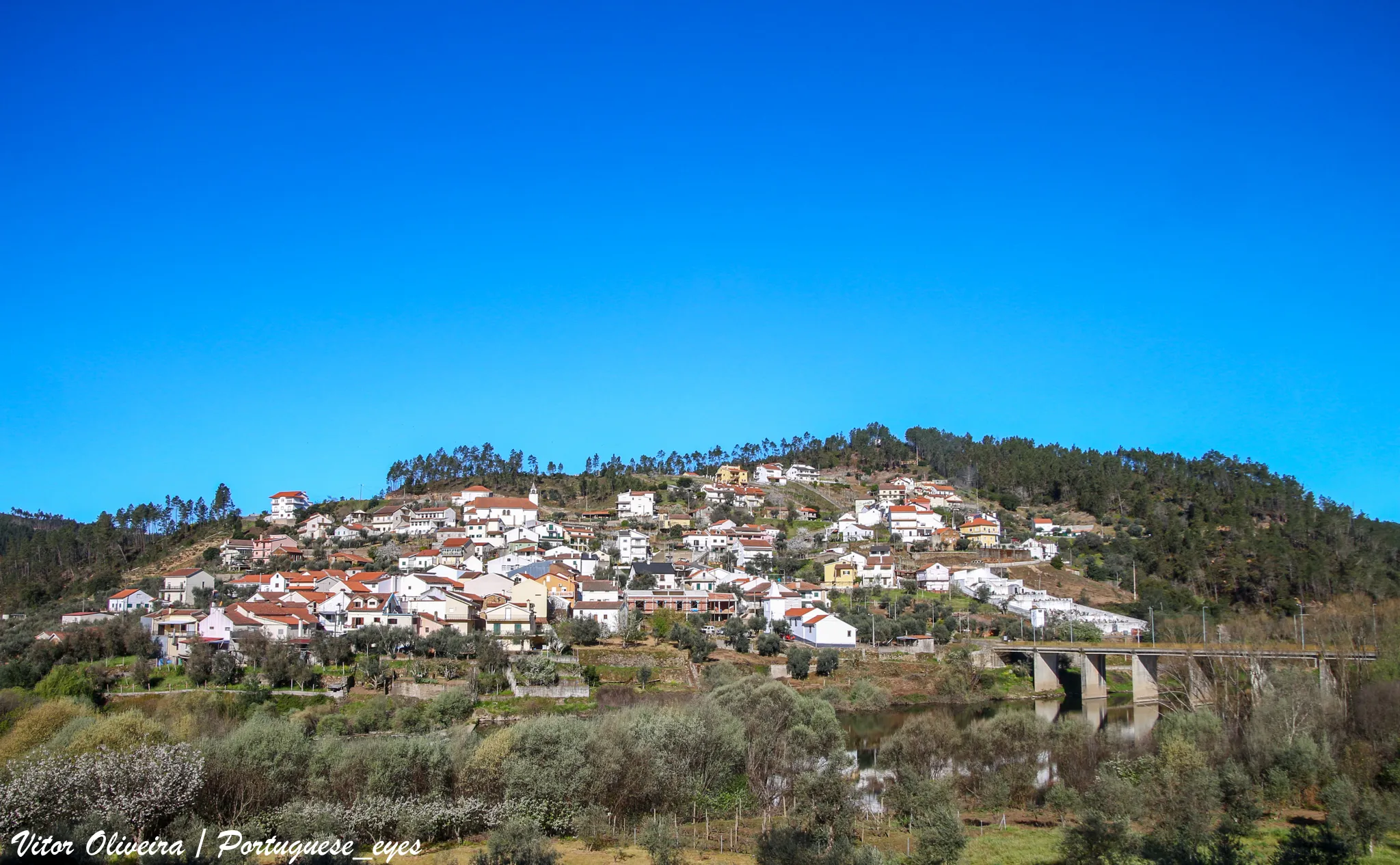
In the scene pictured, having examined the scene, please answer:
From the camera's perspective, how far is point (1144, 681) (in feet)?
154

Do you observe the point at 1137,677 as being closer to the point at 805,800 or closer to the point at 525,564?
the point at 805,800

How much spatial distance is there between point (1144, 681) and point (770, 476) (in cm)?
6062

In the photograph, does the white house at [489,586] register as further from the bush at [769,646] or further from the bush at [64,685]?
the bush at [64,685]

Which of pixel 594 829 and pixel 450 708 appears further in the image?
pixel 450 708

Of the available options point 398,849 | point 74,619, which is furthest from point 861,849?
point 74,619

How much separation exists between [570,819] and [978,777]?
11380 millimetres

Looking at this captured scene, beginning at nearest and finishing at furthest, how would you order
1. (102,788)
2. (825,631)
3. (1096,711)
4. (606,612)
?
(102,788), (1096,711), (825,631), (606,612)

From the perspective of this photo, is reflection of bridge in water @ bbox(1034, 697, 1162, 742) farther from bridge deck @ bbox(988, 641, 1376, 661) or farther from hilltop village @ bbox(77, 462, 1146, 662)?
hilltop village @ bbox(77, 462, 1146, 662)

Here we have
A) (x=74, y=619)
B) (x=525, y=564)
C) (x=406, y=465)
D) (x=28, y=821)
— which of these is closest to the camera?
(x=28, y=821)

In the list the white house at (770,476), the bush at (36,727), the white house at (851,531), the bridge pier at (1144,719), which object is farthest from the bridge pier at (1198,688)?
the white house at (770,476)

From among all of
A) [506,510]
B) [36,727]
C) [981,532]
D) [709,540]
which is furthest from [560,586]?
[981,532]

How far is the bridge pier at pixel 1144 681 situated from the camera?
1837 inches

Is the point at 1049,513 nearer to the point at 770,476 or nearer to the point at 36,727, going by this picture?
the point at 770,476

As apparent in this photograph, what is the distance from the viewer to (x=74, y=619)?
5291 cm
